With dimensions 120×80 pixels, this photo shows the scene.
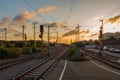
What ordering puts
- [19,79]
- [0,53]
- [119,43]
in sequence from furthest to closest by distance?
1. [119,43]
2. [0,53]
3. [19,79]

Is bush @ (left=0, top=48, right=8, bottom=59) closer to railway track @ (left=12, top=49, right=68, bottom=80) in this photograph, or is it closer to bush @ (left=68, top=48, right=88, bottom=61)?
bush @ (left=68, top=48, right=88, bottom=61)

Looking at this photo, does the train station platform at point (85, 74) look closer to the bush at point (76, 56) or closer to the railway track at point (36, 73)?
the railway track at point (36, 73)

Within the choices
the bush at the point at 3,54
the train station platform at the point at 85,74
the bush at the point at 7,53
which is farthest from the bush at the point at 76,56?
the train station platform at the point at 85,74

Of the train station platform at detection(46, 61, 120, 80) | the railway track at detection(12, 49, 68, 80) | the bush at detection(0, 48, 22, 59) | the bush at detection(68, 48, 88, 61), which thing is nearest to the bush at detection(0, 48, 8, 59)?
the bush at detection(0, 48, 22, 59)

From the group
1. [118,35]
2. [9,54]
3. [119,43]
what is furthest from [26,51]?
[118,35]

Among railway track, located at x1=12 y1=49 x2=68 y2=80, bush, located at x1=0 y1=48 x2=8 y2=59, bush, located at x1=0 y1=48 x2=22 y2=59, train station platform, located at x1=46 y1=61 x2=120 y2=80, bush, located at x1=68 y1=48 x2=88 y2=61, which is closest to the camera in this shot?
railway track, located at x1=12 y1=49 x2=68 y2=80

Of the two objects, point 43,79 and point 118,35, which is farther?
point 118,35

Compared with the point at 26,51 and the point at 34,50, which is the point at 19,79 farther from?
the point at 34,50

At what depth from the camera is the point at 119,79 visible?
2106 centimetres

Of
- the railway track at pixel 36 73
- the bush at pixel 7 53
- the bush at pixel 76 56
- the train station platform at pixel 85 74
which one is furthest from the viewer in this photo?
the bush at pixel 7 53

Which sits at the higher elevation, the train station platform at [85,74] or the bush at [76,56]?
the bush at [76,56]

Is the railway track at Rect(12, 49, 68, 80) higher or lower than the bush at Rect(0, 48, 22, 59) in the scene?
lower

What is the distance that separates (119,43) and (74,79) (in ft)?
370

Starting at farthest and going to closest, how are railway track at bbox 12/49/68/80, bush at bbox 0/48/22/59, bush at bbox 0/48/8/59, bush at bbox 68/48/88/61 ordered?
bush at bbox 0/48/22/59 < bush at bbox 0/48/8/59 < bush at bbox 68/48/88/61 < railway track at bbox 12/49/68/80
